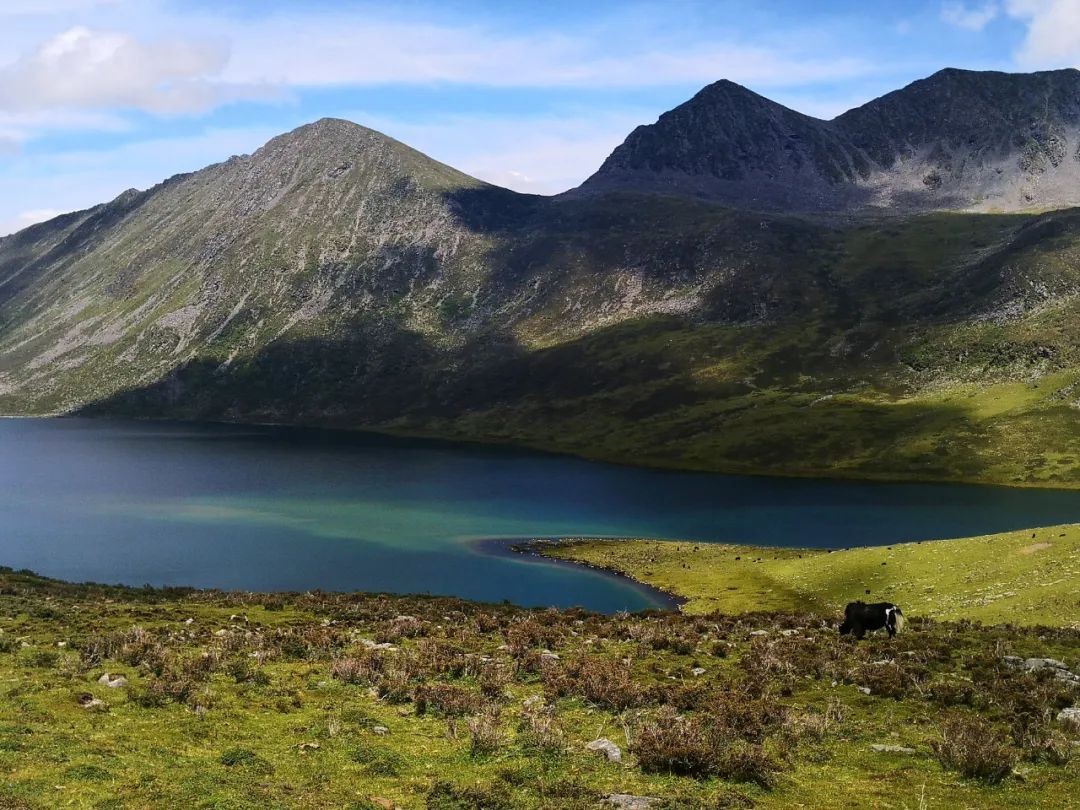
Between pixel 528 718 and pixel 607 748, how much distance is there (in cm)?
363

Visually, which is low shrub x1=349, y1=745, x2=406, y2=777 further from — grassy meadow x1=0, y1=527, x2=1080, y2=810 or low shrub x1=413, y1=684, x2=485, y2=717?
low shrub x1=413, y1=684, x2=485, y2=717

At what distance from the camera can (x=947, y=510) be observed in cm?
13312

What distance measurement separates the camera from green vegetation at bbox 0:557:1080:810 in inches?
719

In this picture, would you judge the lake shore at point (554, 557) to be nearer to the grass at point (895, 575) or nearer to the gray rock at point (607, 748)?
the grass at point (895, 575)

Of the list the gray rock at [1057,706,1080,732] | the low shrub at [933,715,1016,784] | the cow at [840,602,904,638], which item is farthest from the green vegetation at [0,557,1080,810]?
the cow at [840,602,904,638]

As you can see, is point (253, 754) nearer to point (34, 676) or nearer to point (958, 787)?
point (34, 676)

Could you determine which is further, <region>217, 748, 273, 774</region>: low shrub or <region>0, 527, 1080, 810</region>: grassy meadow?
<region>217, 748, 273, 774</region>: low shrub

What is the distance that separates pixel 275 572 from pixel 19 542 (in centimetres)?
4249

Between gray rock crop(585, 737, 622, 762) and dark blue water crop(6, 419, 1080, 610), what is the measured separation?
2312 inches

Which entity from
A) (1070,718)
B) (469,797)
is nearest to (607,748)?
(469,797)

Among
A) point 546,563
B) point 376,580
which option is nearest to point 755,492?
point 546,563

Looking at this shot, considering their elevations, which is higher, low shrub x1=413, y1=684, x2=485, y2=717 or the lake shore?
low shrub x1=413, y1=684, x2=485, y2=717

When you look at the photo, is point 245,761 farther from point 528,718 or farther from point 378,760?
point 528,718

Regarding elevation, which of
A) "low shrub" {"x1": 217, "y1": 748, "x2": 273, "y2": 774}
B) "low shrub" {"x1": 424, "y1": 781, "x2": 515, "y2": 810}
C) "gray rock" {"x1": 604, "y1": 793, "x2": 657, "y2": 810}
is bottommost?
"low shrub" {"x1": 217, "y1": 748, "x2": 273, "y2": 774}
